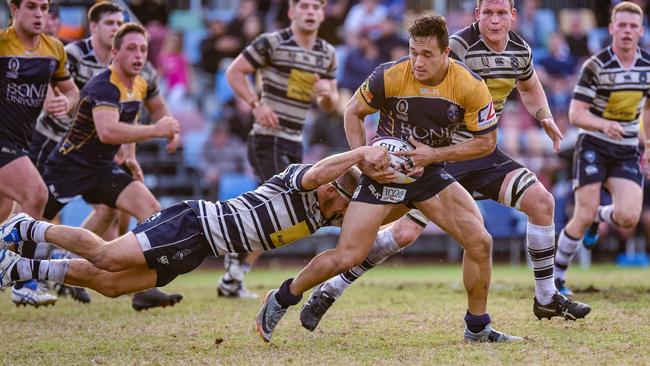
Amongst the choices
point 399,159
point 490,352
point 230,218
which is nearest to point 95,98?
point 230,218

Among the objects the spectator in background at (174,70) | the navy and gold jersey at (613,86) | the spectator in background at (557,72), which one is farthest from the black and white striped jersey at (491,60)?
the spectator in background at (174,70)

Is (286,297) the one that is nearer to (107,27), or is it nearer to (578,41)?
(107,27)

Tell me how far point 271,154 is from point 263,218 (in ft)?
12.3

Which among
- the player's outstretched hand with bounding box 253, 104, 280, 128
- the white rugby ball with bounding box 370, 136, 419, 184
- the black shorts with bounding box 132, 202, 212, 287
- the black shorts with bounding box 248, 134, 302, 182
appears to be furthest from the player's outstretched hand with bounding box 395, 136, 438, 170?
the black shorts with bounding box 248, 134, 302, 182

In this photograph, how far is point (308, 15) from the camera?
10.5m

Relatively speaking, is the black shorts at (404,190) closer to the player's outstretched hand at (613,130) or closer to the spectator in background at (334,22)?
the player's outstretched hand at (613,130)

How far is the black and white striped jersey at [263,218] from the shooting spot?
6840mm

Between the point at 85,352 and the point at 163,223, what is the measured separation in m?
1.02

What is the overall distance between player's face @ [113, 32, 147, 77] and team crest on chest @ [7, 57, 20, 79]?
87 centimetres

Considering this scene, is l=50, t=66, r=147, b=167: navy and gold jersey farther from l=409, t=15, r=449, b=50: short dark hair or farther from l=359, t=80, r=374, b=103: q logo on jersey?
l=409, t=15, r=449, b=50: short dark hair

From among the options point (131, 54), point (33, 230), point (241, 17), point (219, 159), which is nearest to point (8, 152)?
point (131, 54)

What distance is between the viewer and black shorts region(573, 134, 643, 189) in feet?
33.6

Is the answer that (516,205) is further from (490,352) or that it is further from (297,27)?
(297,27)

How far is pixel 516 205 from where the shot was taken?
7867 mm
